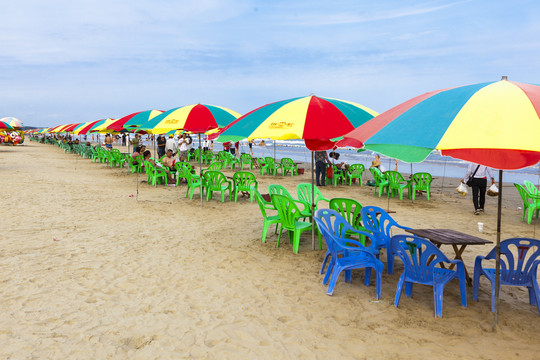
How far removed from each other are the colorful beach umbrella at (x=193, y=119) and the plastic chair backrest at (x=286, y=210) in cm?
296

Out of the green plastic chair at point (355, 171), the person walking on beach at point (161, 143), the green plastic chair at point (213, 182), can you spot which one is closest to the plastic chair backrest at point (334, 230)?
the green plastic chair at point (213, 182)

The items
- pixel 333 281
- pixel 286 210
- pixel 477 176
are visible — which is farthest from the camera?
pixel 477 176

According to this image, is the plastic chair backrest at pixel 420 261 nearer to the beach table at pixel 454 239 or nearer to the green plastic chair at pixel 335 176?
the beach table at pixel 454 239

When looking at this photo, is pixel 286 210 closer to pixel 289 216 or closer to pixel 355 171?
pixel 289 216

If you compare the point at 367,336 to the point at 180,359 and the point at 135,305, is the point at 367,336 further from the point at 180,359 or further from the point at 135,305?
the point at 135,305

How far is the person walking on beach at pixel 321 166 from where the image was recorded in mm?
12812

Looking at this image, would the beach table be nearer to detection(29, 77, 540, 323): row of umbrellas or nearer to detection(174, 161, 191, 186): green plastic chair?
detection(29, 77, 540, 323): row of umbrellas

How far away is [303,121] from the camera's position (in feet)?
14.6

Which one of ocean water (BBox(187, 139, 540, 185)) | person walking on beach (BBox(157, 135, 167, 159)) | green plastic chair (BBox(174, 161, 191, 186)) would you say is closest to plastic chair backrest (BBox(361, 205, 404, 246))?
ocean water (BBox(187, 139, 540, 185))

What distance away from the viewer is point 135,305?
3.87 m

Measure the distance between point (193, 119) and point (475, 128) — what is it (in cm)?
633

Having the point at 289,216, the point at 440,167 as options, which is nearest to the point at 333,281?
the point at 289,216

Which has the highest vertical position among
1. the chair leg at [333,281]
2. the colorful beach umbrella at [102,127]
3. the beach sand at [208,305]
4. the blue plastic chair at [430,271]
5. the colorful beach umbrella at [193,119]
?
the colorful beach umbrella at [102,127]

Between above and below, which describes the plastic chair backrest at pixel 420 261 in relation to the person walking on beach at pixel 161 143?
below
